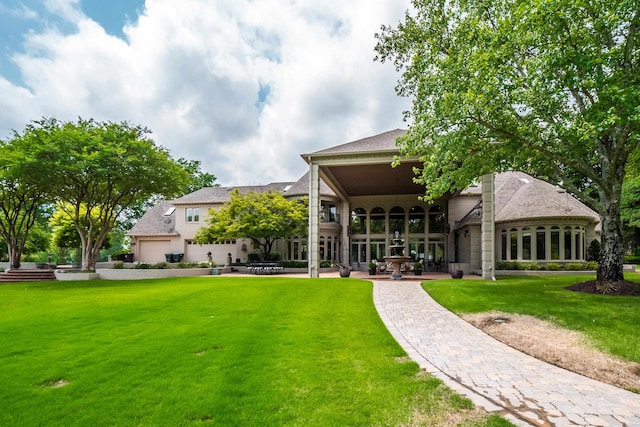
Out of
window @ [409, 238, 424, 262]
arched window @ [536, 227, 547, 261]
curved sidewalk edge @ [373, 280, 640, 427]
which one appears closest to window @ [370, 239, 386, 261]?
window @ [409, 238, 424, 262]

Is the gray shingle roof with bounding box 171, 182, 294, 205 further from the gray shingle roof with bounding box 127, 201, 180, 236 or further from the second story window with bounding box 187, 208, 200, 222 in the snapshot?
the gray shingle roof with bounding box 127, 201, 180, 236

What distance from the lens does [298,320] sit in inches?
329

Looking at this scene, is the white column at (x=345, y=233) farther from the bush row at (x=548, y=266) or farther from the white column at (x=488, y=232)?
the white column at (x=488, y=232)

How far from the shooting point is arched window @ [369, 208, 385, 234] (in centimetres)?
2961

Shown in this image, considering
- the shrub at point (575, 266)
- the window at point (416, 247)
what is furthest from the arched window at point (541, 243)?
the window at point (416, 247)

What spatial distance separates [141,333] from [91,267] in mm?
19126

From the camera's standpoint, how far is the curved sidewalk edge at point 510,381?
378cm

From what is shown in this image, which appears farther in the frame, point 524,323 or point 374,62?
point 374,62

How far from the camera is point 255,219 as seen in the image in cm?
2477

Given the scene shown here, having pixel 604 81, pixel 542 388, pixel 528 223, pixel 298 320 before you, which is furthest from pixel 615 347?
pixel 528 223

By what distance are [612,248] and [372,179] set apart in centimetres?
1405

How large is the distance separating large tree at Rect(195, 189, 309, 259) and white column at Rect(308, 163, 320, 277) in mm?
6036

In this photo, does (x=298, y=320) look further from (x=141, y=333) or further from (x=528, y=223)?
(x=528, y=223)

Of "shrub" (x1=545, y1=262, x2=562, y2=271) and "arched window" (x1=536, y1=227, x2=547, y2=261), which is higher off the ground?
"arched window" (x1=536, y1=227, x2=547, y2=261)
